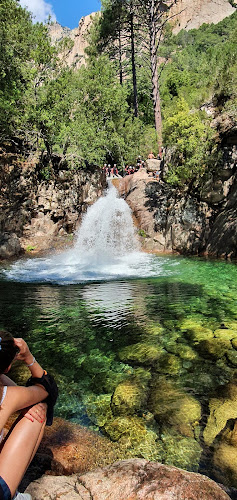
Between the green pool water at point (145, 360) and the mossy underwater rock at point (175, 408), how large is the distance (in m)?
0.01

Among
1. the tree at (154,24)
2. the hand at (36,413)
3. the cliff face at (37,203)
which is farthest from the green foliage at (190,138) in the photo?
the hand at (36,413)

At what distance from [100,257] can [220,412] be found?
11.2 metres

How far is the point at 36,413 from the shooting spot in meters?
2.02

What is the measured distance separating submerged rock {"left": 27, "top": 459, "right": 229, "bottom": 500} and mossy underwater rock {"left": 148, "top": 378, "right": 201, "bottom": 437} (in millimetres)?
988

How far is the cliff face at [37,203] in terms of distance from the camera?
14.7 metres

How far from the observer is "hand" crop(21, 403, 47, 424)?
199cm

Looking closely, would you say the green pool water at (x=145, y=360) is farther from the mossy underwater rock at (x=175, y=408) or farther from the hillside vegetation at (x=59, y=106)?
the hillside vegetation at (x=59, y=106)

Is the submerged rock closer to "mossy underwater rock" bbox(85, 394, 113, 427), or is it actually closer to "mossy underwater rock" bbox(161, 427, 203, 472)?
"mossy underwater rock" bbox(161, 427, 203, 472)

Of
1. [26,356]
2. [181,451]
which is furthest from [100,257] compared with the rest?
[26,356]

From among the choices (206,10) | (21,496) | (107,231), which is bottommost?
(21,496)

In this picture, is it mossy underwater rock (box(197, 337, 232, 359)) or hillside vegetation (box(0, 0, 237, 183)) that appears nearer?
mossy underwater rock (box(197, 337, 232, 359))

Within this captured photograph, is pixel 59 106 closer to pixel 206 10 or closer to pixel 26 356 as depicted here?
pixel 26 356

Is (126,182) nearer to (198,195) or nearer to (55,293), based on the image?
(198,195)

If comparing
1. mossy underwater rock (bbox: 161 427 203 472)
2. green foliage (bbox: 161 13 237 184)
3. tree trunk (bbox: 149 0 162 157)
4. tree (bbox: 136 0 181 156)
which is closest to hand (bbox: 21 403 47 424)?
mossy underwater rock (bbox: 161 427 203 472)
